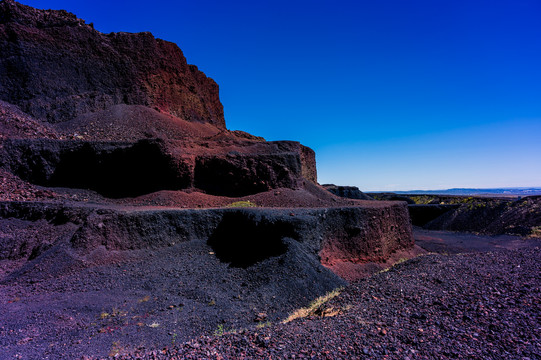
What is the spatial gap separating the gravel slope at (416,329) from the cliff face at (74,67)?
67.4 ft

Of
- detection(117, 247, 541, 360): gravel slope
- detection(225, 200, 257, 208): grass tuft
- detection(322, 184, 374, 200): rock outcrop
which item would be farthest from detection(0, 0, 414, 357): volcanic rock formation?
detection(322, 184, 374, 200): rock outcrop

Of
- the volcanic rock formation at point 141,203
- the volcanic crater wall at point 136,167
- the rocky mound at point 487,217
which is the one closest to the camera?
the volcanic rock formation at point 141,203

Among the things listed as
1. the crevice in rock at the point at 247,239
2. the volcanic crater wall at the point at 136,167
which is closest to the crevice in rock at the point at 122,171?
the volcanic crater wall at the point at 136,167

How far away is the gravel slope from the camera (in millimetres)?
3295

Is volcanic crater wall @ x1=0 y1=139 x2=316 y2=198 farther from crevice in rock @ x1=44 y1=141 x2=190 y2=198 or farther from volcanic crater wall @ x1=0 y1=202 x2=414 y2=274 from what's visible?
volcanic crater wall @ x1=0 y1=202 x2=414 y2=274

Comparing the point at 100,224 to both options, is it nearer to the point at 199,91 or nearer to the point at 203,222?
the point at 203,222

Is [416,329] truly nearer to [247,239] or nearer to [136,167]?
[247,239]

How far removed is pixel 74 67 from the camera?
20609mm

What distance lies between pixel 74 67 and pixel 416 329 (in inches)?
981

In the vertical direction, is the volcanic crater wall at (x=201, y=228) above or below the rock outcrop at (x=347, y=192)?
below

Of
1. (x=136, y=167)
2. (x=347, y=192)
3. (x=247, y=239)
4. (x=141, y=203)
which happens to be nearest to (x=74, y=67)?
(x=136, y=167)

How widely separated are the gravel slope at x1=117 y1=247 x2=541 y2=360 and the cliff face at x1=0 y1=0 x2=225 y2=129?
20.5 m

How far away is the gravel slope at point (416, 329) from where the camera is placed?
3.29 metres

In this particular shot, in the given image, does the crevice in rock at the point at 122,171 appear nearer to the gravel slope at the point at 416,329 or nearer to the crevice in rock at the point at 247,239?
the crevice in rock at the point at 247,239
